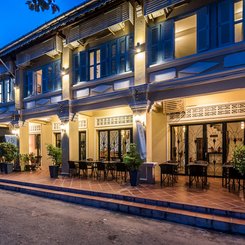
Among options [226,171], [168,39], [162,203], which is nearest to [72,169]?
[162,203]

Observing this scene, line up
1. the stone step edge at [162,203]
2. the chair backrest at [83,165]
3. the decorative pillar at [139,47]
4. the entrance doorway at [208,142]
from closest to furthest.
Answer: the stone step edge at [162,203] < the decorative pillar at [139,47] < the entrance doorway at [208,142] < the chair backrest at [83,165]

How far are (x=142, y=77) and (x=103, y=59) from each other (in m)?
2.46

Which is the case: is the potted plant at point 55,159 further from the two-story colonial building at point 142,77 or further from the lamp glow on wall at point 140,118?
the lamp glow on wall at point 140,118

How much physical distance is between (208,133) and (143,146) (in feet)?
9.92

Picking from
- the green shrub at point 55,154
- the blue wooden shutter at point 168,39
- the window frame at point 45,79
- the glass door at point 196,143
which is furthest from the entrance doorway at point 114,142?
the blue wooden shutter at point 168,39

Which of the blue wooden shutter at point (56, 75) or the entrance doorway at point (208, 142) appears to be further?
the blue wooden shutter at point (56, 75)

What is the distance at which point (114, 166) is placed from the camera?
416 inches

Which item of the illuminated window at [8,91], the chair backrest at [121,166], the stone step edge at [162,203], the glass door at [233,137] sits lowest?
the stone step edge at [162,203]

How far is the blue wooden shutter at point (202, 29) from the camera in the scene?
26.7 ft

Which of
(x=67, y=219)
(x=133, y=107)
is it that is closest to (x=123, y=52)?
(x=133, y=107)

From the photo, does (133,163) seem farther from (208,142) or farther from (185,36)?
(185,36)

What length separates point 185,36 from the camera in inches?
380

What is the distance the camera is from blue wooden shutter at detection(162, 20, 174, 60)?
29.2 ft

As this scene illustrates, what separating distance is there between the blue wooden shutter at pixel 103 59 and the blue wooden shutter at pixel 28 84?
520 centimetres
